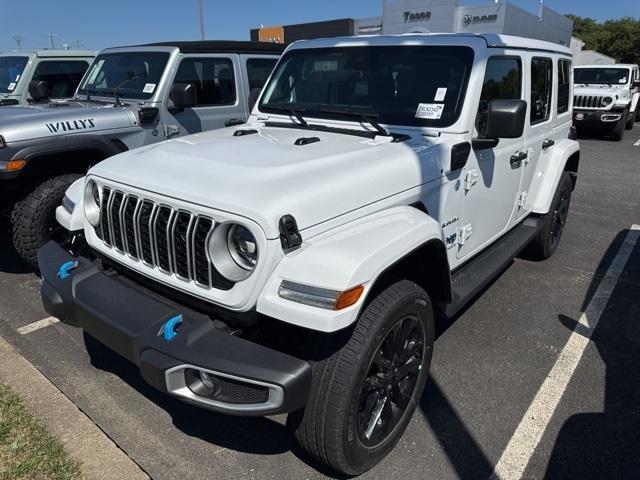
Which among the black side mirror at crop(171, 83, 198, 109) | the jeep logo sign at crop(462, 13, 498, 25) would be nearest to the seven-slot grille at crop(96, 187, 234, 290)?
the black side mirror at crop(171, 83, 198, 109)

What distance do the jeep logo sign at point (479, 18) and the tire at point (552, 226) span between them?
19.9 m

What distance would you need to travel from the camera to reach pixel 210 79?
18.7 feet

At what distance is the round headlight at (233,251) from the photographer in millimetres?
2076

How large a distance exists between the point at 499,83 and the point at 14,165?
12.0ft

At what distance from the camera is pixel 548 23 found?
27.6 metres

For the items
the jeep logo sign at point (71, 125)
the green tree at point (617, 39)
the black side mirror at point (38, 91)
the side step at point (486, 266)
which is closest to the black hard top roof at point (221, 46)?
the jeep logo sign at point (71, 125)

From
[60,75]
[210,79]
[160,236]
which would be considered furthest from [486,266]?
[60,75]

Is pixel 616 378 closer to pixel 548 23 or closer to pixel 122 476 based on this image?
pixel 122 476

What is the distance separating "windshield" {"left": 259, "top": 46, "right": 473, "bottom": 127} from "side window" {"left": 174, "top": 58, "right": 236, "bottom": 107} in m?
2.04

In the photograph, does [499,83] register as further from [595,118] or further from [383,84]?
[595,118]

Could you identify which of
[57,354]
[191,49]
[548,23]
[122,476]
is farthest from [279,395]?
[548,23]

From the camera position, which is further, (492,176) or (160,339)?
(492,176)

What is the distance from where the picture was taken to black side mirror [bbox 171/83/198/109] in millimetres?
5078

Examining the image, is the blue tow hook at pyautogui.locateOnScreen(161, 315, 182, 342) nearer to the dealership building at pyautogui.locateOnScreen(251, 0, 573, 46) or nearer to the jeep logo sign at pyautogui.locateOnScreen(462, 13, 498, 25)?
the dealership building at pyautogui.locateOnScreen(251, 0, 573, 46)
